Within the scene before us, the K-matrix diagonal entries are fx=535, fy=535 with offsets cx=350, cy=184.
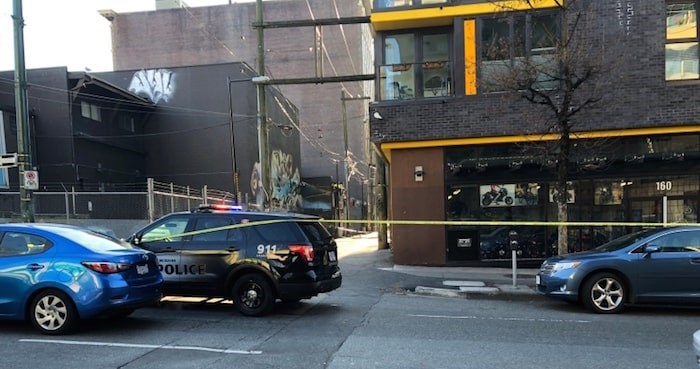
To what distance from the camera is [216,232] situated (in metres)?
8.49

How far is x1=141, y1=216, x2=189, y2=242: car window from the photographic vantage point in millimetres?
8680

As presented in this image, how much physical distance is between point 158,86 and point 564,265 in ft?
97.9

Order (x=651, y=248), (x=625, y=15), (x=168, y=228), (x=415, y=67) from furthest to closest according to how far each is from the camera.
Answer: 1. (x=415, y=67)
2. (x=625, y=15)
3. (x=168, y=228)
4. (x=651, y=248)

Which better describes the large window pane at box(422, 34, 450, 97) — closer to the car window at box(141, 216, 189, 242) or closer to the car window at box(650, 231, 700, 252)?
the car window at box(650, 231, 700, 252)

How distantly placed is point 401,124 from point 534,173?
3.88 metres

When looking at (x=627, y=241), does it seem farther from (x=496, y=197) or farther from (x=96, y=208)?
(x=96, y=208)

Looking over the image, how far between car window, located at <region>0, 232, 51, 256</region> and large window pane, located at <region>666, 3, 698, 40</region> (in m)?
15.0

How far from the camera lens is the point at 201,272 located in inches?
327

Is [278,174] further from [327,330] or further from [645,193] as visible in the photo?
[327,330]

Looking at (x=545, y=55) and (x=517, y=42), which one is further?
(x=517, y=42)

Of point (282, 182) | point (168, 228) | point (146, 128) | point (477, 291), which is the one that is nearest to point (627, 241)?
point (477, 291)

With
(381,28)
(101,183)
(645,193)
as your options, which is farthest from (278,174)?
(645,193)

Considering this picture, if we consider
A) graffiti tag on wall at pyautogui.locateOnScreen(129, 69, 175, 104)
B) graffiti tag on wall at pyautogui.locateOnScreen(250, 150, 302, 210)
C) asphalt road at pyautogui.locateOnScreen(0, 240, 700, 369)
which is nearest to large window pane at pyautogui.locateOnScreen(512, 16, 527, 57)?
asphalt road at pyautogui.locateOnScreen(0, 240, 700, 369)

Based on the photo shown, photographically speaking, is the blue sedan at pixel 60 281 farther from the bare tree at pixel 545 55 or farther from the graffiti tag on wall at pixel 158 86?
the graffiti tag on wall at pixel 158 86
